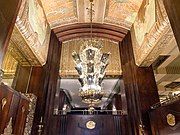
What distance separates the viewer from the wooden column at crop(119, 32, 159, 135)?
347 cm

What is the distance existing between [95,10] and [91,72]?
173 cm

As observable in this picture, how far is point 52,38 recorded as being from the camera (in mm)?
4371

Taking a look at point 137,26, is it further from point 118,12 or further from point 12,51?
point 12,51

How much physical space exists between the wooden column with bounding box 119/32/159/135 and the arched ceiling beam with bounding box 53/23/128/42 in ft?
1.81

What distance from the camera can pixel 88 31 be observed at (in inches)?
191

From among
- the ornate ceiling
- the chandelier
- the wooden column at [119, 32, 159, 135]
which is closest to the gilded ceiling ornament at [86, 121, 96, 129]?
the chandelier

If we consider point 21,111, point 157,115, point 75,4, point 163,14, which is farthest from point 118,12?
point 21,111

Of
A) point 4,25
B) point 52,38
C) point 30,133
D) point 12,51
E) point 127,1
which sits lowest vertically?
point 30,133

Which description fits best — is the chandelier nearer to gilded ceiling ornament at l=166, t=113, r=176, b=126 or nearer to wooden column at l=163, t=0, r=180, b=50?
gilded ceiling ornament at l=166, t=113, r=176, b=126

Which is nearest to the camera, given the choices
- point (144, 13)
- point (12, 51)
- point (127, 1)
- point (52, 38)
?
point (12, 51)

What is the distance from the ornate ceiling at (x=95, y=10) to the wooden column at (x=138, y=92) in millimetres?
704

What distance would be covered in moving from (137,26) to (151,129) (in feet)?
7.55

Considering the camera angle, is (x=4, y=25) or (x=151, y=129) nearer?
(x=4, y=25)

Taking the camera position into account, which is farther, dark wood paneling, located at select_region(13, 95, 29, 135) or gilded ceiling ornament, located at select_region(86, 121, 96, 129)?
gilded ceiling ornament, located at select_region(86, 121, 96, 129)
